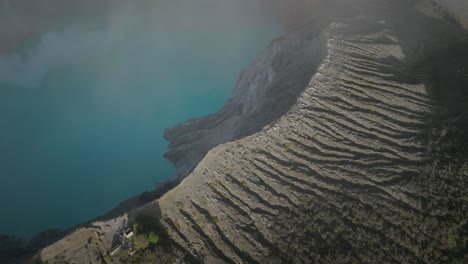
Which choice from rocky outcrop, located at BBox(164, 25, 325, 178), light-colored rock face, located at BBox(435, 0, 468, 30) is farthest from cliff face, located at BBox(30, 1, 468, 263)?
light-colored rock face, located at BBox(435, 0, 468, 30)

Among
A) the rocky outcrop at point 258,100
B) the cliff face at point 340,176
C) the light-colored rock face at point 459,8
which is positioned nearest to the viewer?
the cliff face at point 340,176

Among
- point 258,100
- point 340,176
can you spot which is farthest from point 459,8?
point 340,176

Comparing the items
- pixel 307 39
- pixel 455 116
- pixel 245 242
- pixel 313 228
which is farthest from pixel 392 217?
pixel 307 39

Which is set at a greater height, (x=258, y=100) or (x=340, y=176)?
(x=258, y=100)

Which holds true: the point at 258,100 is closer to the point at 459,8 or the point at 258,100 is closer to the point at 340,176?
the point at 340,176

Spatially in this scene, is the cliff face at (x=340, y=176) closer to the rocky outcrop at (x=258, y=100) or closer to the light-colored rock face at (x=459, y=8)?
the rocky outcrop at (x=258, y=100)

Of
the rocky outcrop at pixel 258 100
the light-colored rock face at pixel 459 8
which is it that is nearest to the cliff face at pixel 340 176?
the rocky outcrop at pixel 258 100

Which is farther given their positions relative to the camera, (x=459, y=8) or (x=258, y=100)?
(x=459, y=8)

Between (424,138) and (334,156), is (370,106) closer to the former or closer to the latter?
(424,138)

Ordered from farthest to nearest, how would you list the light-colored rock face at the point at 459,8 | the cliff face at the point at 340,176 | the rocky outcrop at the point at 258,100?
the light-colored rock face at the point at 459,8 → the rocky outcrop at the point at 258,100 → the cliff face at the point at 340,176
